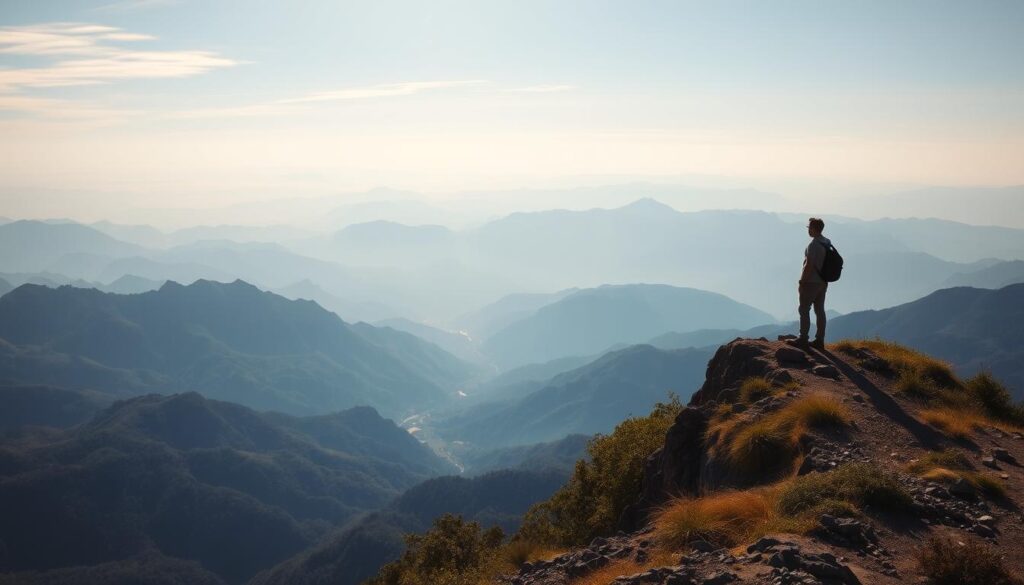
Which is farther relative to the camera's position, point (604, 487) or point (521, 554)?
point (604, 487)

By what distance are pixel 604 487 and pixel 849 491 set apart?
15.2m

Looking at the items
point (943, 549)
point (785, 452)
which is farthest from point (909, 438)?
point (943, 549)

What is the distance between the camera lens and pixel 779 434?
17203 millimetres

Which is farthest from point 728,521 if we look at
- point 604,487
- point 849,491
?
point 604,487

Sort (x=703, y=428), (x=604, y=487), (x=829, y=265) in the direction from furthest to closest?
(x=604, y=487) < (x=829, y=265) < (x=703, y=428)

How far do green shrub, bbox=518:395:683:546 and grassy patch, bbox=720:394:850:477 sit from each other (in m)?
8.37

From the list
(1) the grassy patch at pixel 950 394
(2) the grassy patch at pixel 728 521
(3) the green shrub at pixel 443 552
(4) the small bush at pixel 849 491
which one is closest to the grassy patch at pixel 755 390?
(1) the grassy patch at pixel 950 394

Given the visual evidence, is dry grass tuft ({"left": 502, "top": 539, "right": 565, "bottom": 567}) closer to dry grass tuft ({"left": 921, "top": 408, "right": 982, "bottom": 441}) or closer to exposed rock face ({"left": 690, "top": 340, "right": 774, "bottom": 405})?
exposed rock face ({"left": 690, "top": 340, "right": 774, "bottom": 405})

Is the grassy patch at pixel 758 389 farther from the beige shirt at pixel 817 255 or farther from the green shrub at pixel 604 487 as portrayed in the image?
the green shrub at pixel 604 487

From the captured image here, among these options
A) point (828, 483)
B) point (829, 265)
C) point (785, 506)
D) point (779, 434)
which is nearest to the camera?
point (785, 506)

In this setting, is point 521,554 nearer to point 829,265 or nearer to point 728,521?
point 728,521

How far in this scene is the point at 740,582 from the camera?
1099 cm

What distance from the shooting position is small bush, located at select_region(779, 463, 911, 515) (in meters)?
13.6

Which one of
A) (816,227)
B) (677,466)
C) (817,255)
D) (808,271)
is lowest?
(677,466)
